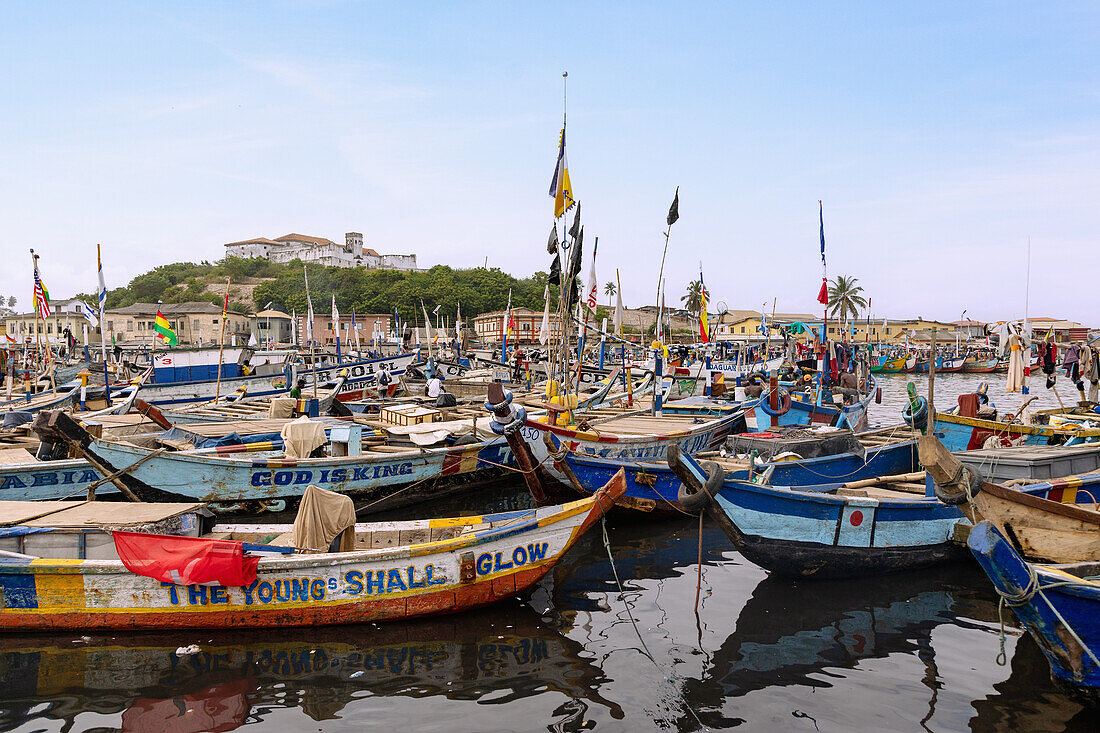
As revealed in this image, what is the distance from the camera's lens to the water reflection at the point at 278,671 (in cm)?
690

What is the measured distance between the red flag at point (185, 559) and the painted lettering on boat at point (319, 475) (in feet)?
16.1

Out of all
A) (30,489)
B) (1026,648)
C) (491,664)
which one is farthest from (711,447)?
(30,489)

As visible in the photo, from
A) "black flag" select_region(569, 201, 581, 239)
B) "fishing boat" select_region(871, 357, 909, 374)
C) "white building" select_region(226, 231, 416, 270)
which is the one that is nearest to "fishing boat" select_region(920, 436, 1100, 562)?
"black flag" select_region(569, 201, 581, 239)

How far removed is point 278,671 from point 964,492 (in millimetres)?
7377

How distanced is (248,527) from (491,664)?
13.7ft

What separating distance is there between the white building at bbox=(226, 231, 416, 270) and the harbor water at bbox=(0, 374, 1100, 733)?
12617 cm

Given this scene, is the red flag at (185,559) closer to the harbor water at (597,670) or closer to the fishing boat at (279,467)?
the harbor water at (597,670)

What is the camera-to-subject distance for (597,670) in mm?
7582

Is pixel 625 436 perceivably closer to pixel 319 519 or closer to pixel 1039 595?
pixel 319 519

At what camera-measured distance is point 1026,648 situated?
7.86m

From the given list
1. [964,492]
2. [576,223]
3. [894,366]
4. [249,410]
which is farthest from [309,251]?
[964,492]

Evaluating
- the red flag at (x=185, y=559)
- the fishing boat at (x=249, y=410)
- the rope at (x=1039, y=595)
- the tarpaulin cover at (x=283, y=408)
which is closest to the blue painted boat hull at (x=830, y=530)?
the rope at (x=1039, y=595)

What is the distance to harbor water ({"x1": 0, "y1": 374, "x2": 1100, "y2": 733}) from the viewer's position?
6652 millimetres

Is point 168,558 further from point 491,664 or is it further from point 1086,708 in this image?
point 1086,708
